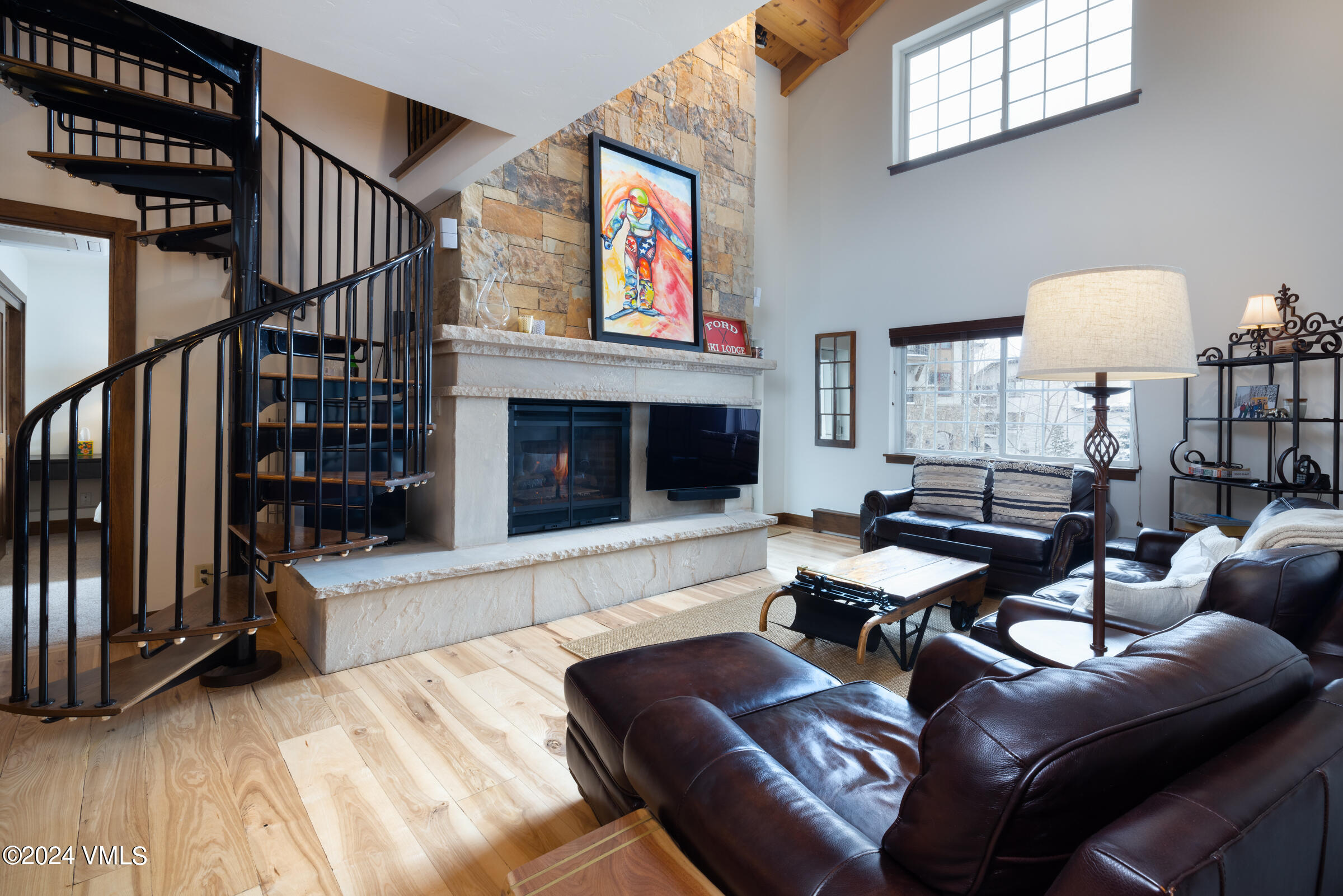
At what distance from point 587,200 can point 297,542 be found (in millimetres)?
2682

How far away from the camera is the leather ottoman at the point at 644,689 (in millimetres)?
1479

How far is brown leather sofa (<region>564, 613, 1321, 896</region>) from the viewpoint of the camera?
71 centimetres

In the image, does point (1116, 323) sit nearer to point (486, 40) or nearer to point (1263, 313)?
point (486, 40)

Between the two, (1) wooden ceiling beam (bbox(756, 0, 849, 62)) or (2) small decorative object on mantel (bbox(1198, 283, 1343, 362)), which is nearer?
(2) small decorative object on mantel (bbox(1198, 283, 1343, 362))

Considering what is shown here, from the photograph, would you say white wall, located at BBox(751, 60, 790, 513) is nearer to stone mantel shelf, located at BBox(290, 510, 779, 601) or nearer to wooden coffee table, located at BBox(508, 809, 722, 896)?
stone mantel shelf, located at BBox(290, 510, 779, 601)

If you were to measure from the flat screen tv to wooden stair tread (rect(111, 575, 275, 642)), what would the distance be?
236 centimetres

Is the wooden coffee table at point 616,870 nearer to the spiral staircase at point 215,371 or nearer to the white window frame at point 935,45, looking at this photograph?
the spiral staircase at point 215,371

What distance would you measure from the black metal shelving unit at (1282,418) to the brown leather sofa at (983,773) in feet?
11.5

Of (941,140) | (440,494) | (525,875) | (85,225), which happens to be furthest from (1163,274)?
(941,140)

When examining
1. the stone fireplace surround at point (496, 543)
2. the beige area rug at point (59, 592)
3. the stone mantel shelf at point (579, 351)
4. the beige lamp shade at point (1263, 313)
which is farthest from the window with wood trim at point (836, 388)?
the beige area rug at point (59, 592)

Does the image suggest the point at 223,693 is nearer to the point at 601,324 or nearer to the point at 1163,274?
the point at 601,324

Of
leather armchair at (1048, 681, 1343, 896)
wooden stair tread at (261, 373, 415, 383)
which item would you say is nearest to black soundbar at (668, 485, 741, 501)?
wooden stair tread at (261, 373, 415, 383)

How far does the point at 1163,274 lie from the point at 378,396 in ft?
9.92

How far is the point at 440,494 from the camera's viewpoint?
353cm
